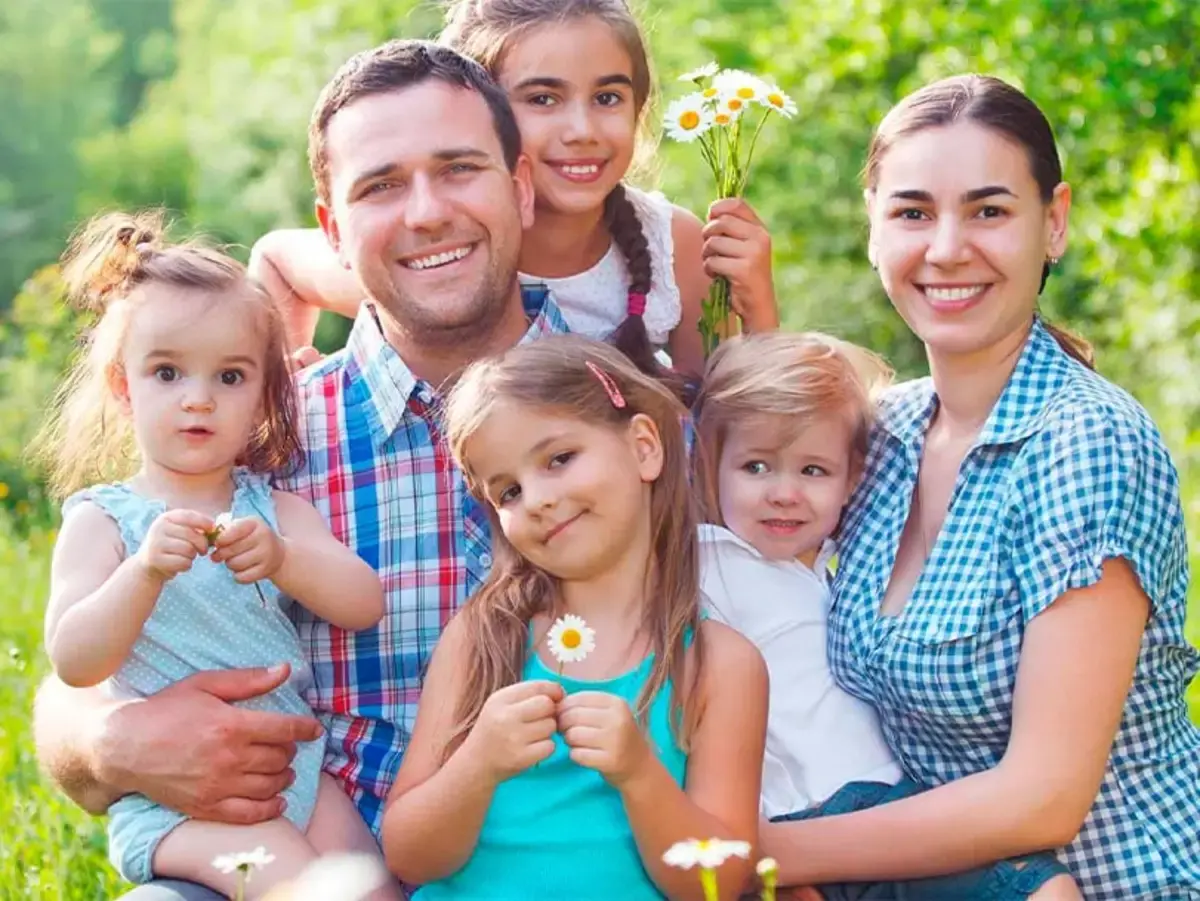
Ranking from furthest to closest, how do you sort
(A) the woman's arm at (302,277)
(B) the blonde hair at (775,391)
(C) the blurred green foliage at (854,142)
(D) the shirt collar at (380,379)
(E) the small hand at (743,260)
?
(C) the blurred green foliage at (854,142) → (A) the woman's arm at (302,277) → (E) the small hand at (743,260) → (D) the shirt collar at (380,379) → (B) the blonde hair at (775,391)

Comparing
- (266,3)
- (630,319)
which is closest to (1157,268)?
(630,319)

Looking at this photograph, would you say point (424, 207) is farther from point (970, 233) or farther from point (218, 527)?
point (970, 233)

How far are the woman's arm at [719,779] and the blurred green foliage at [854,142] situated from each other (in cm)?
157

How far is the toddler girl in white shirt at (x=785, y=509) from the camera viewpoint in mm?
3506

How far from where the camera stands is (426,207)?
377 cm

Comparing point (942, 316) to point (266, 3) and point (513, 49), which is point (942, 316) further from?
point (266, 3)

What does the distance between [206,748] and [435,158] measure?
131cm

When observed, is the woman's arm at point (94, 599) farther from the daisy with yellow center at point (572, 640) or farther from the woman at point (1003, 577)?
the woman at point (1003, 577)

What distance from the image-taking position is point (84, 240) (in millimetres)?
3695

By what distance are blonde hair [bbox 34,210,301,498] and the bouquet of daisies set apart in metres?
1.00

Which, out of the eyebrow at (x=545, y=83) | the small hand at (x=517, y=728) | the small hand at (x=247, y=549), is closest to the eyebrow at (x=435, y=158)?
the eyebrow at (x=545, y=83)

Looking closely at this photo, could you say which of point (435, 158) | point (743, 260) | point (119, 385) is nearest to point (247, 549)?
point (119, 385)

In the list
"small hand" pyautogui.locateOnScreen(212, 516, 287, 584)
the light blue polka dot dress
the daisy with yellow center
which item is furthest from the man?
the daisy with yellow center

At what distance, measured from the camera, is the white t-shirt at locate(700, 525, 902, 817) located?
11.3 feet
